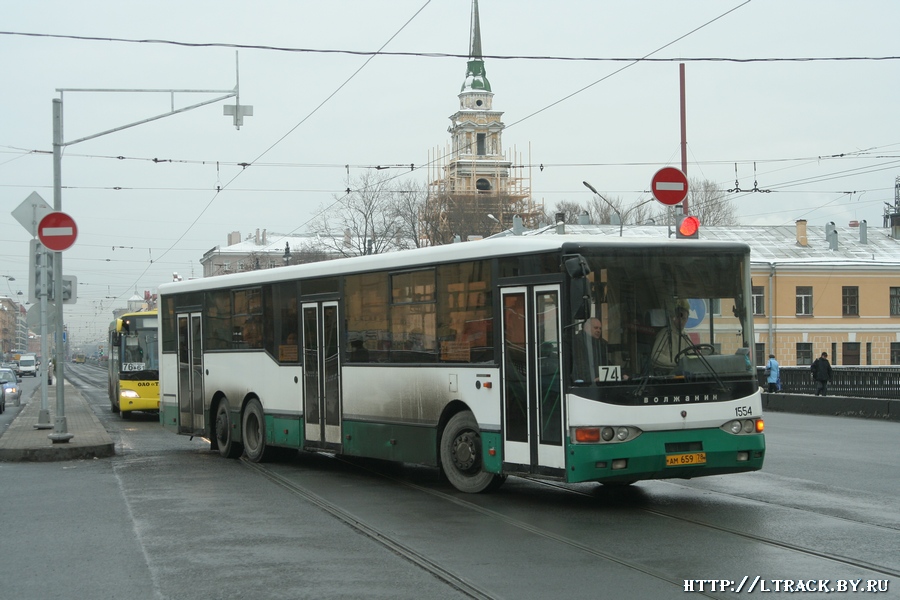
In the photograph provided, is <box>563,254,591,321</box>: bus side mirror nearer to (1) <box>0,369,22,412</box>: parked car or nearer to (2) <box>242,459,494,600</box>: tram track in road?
(2) <box>242,459,494,600</box>: tram track in road

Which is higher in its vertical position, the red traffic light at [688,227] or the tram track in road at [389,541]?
the red traffic light at [688,227]

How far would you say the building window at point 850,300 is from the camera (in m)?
61.3

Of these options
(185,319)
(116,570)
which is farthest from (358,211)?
(116,570)

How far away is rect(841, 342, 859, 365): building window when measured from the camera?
61566 millimetres

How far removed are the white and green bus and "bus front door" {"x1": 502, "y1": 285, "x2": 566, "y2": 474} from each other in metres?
0.02

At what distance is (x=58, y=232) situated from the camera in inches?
714

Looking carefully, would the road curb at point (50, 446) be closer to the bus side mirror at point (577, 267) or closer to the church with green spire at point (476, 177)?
the bus side mirror at point (577, 267)

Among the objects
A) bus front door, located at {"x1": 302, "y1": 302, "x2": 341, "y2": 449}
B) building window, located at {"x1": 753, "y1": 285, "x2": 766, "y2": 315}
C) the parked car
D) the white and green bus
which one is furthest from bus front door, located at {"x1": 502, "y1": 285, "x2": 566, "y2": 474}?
building window, located at {"x1": 753, "y1": 285, "x2": 766, "y2": 315}

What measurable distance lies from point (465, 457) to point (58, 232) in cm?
921

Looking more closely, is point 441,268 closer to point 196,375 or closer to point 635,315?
point 635,315

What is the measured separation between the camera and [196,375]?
739 inches

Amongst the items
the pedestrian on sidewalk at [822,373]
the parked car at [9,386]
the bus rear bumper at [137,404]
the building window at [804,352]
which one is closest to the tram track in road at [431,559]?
the bus rear bumper at [137,404]

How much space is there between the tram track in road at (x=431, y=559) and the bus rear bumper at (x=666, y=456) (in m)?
0.87

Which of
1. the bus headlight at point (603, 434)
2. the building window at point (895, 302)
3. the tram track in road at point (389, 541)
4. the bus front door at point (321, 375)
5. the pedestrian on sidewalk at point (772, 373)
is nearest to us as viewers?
the tram track in road at point (389, 541)
